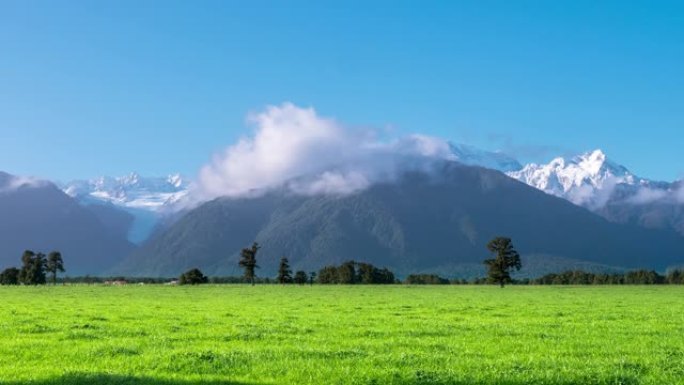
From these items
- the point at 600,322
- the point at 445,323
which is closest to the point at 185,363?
the point at 445,323

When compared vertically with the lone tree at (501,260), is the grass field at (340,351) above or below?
below

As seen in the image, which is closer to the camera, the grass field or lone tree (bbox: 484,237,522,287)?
the grass field

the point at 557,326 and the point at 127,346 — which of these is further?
the point at 557,326

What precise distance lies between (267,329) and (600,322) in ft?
55.2

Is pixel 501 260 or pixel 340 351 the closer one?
pixel 340 351

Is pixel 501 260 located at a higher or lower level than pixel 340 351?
higher

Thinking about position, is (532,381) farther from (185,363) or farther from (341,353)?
(185,363)

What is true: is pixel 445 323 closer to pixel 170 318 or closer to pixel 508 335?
pixel 508 335

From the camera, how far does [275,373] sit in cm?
2088

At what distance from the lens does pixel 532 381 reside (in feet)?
65.7

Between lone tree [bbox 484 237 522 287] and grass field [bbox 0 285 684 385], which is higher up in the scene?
lone tree [bbox 484 237 522 287]

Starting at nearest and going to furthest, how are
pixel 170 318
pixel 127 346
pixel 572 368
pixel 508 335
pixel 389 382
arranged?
pixel 389 382 → pixel 572 368 → pixel 127 346 → pixel 508 335 → pixel 170 318

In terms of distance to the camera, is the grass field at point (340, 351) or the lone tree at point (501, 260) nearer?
the grass field at point (340, 351)

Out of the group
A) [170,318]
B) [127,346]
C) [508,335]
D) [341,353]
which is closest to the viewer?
[341,353]
